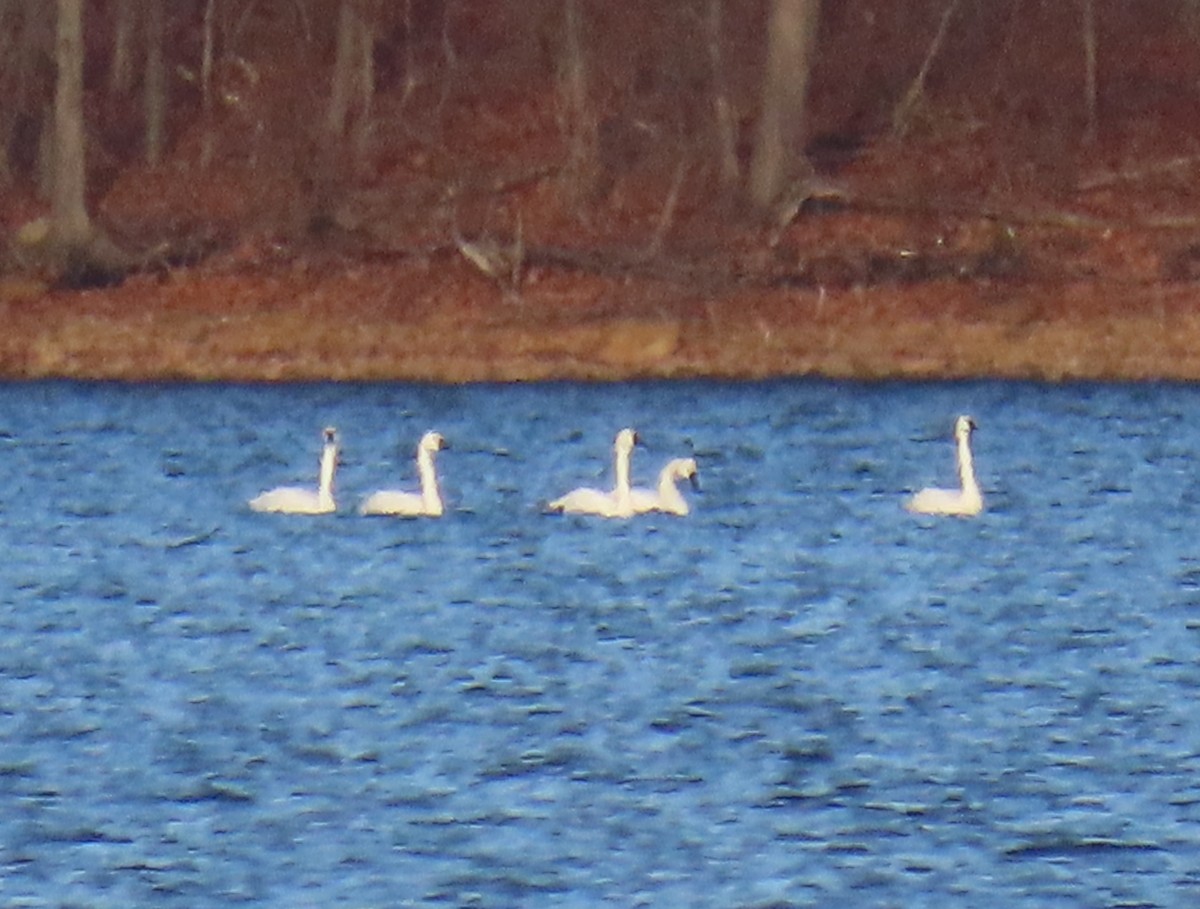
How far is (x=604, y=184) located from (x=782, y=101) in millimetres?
4331

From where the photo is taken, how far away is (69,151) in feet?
127

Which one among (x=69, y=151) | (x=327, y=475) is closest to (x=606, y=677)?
(x=327, y=475)

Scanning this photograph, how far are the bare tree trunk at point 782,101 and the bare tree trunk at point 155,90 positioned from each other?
1146cm

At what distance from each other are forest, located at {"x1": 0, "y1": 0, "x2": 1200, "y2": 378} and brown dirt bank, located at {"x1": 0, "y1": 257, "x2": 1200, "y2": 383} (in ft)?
0.17

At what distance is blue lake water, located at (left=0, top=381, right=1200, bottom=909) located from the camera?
13.0 meters

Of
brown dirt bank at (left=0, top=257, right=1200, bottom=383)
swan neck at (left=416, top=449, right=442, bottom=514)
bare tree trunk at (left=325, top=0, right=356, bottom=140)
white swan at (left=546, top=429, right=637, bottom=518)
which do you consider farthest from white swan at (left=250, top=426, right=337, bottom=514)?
bare tree trunk at (left=325, top=0, right=356, bottom=140)

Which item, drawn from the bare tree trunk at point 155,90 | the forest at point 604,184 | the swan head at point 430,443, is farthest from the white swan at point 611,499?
the bare tree trunk at point 155,90

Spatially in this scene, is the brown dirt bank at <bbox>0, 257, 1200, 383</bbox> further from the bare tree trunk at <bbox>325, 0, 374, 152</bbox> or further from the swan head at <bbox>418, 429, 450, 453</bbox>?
the swan head at <bbox>418, 429, 450, 453</bbox>

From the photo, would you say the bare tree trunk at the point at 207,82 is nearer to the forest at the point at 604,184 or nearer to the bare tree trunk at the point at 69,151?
the forest at the point at 604,184

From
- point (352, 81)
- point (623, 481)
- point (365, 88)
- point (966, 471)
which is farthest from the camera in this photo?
point (365, 88)

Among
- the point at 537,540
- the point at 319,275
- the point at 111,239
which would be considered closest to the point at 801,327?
the point at 319,275

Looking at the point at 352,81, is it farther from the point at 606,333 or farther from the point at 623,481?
the point at 623,481

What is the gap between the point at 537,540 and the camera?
74.9ft

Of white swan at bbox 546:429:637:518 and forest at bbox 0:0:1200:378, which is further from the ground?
forest at bbox 0:0:1200:378
